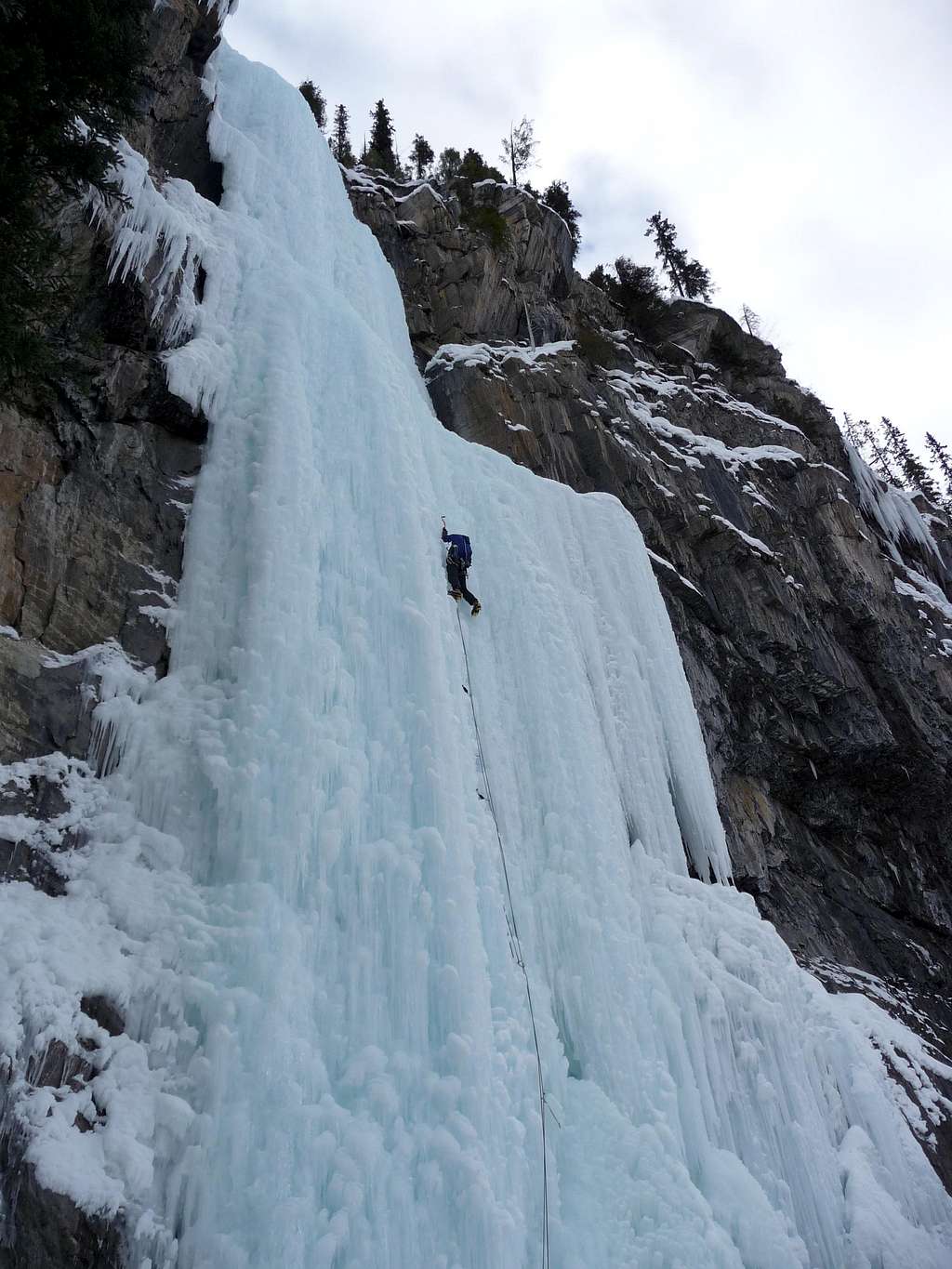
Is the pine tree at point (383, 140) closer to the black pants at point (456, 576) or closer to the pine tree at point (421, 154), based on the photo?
the pine tree at point (421, 154)

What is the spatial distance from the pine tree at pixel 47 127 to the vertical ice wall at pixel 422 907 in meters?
0.98

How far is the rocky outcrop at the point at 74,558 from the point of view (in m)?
3.36

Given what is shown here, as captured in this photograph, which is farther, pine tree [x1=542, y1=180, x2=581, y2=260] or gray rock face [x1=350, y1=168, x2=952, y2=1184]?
pine tree [x1=542, y1=180, x2=581, y2=260]

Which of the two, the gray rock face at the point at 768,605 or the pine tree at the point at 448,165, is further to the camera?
the pine tree at the point at 448,165

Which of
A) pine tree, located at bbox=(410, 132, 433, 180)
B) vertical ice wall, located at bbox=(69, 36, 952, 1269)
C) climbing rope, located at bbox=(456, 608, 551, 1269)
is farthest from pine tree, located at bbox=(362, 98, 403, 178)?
climbing rope, located at bbox=(456, 608, 551, 1269)

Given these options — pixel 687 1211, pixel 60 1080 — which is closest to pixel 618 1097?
pixel 687 1211

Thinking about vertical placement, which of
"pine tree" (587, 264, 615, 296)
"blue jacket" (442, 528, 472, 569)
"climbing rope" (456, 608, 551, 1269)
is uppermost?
"pine tree" (587, 264, 615, 296)

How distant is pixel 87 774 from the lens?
476 cm

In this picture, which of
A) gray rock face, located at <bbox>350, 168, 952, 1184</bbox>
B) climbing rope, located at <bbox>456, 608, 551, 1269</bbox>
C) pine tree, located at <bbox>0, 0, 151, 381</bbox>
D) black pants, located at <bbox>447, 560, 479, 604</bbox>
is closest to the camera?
climbing rope, located at <bbox>456, 608, 551, 1269</bbox>

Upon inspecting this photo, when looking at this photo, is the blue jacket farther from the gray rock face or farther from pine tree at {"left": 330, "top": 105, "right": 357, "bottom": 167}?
pine tree at {"left": 330, "top": 105, "right": 357, "bottom": 167}

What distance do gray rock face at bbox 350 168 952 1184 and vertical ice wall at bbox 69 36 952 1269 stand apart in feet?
10.0

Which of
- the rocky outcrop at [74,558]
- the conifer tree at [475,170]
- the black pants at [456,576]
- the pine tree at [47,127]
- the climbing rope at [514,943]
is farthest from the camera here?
the conifer tree at [475,170]

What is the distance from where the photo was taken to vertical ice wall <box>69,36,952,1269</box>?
3.74 m

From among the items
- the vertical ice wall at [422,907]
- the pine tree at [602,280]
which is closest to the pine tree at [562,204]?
the pine tree at [602,280]
